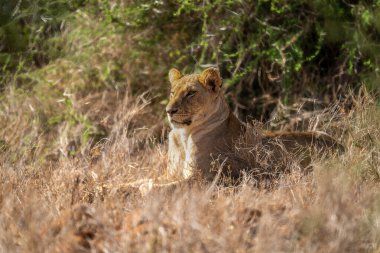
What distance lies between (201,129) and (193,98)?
28cm

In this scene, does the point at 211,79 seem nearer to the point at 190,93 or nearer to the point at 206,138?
the point at 190,93

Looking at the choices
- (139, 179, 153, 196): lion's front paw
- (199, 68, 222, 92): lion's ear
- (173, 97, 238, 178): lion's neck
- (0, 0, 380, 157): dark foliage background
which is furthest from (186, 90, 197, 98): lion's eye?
(0, 0, 380, 157): dark foliage background

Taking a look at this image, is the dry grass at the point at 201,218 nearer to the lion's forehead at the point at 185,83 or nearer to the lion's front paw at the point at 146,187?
the lion's front paw at the point at 146,187

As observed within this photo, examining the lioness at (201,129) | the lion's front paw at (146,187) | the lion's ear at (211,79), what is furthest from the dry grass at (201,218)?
the lion's ear at (211,79)

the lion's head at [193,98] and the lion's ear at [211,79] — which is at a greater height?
the lion's ear at [211,79]

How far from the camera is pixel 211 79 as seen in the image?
20.4ft

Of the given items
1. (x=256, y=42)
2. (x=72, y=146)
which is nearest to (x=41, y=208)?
(x=72, y=146)

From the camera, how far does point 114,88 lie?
9.39m

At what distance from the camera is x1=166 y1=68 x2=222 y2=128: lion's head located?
602 centimetres

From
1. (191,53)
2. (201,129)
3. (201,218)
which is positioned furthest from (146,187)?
(191,53)

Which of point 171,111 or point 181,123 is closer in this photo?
point 171,111

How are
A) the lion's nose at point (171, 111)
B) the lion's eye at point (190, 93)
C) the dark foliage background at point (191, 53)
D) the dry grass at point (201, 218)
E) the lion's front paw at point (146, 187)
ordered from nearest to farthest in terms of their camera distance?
the dry grass at point (201, 218) < the lion's front paw at point (146, 187) < the lion's nose at point (171, 111) < the lion's eye at point (190, 93) < the dark foliage background at point (191, 53)

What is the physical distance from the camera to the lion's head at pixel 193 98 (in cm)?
602

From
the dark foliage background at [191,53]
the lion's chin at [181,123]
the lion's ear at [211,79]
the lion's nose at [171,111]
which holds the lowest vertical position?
the dark foliage background at [191,53]
